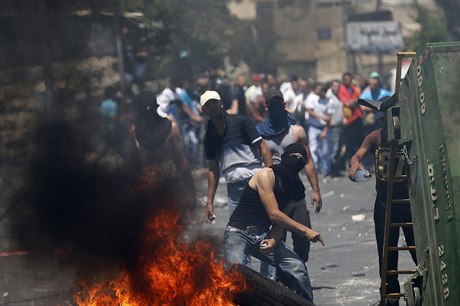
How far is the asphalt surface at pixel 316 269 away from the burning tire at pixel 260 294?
873 millimetres

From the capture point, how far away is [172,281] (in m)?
6.75

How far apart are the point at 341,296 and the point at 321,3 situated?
34.7m

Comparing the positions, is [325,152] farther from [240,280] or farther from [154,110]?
[240,280]

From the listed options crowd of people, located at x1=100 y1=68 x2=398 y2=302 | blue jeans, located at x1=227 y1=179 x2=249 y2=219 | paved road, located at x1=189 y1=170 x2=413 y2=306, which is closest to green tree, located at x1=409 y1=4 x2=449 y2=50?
paved road, located at x1=189 y1=170 x2=413 y2=306

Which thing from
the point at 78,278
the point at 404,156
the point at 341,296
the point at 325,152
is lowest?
the point at 325,152

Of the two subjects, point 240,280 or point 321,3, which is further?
point 321,3

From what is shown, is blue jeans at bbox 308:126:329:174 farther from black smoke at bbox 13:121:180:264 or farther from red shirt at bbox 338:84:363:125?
black smoke at bbox 13:121:180:264

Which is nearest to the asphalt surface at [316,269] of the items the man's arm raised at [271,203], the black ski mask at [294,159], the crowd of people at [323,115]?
the man's arm raised at [271,203]

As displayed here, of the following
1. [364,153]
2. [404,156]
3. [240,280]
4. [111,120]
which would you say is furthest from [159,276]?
[111,120]

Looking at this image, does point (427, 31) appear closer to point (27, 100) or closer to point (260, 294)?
point (27, 100)

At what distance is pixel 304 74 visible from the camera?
41.9m

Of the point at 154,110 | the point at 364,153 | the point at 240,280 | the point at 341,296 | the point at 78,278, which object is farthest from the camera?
the point at 154,110

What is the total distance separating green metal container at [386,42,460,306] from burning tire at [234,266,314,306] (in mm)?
778

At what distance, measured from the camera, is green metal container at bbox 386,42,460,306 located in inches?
229
